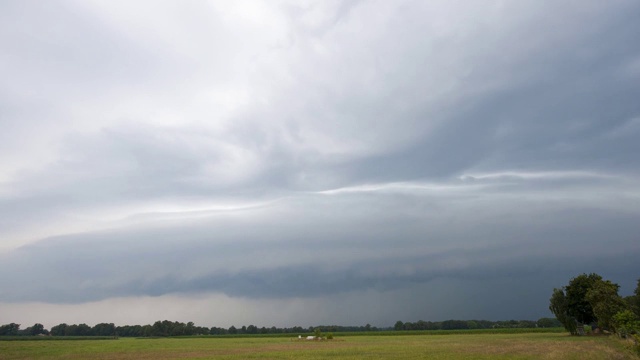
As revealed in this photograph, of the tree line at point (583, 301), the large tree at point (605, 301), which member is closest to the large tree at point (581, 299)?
the tree line at point (583, 301)

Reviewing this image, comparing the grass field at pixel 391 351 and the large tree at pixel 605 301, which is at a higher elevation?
the large tree at pixel 605 301

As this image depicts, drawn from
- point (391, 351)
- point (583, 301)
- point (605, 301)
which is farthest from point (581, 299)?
point (391, 351)

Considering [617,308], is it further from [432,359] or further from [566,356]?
[432,359]

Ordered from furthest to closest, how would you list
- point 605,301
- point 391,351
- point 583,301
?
1. point 583,301
2. point 605,301
3. point 391,351

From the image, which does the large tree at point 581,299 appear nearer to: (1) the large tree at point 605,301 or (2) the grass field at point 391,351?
(1) the large tree at point 605,301

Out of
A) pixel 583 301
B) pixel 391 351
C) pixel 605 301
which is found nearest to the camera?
pixel 391 351

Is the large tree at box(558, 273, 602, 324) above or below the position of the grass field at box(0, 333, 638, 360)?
above

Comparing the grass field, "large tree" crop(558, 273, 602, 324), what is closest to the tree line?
"large tree" crop(558, 273, 602, 324)

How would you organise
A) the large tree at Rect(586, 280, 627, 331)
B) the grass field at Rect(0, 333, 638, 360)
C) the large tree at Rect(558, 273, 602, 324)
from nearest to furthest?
the grass field at Rect(0, 333, 638, 360)
the large tree at Rect(586, 280, 627, 331)
the large tree at Rect(558, 273, 602, 324)

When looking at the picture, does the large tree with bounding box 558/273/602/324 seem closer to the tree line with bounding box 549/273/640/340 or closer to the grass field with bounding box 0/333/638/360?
the tree line with bounding box 549/273/640/340

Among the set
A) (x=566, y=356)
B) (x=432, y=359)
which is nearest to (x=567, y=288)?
(x=566, y=356)

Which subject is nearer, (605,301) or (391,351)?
(391,351)

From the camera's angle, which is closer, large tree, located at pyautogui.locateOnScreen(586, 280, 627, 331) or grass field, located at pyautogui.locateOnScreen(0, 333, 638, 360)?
grass field, located at pyautogui.locateOnScreen(0, 333, 638, 360)

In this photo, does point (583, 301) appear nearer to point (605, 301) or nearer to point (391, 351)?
point (605, 301)
